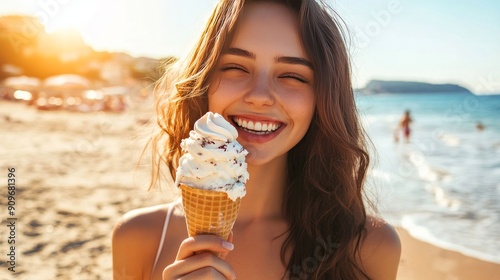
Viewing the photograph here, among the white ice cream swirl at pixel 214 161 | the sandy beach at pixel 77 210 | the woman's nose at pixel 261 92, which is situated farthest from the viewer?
the sandy beach at pixel 77 210

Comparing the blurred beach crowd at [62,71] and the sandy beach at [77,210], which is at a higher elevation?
the sandy beach at [77,210]

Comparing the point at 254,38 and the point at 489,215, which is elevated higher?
the point at 254,38

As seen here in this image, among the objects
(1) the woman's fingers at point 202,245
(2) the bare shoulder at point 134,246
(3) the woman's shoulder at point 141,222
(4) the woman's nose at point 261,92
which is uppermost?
(4) the woman's nose at point 261,92

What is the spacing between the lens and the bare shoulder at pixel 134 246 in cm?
251

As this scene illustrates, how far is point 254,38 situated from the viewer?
2277mm

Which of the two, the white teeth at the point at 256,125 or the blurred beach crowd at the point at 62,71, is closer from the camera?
the white teeth at the point at 256,125

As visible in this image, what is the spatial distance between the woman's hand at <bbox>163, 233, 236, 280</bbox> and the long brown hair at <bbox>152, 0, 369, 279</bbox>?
863 millimetres

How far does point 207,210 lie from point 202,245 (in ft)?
0.74

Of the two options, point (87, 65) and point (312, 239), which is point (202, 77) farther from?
point (87, 65)

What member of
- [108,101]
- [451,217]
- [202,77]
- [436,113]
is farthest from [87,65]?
[202,77]

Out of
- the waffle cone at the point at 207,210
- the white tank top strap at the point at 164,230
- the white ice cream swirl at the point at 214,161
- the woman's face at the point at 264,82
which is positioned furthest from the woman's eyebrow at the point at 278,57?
the white tank top strap at the point at 164,230

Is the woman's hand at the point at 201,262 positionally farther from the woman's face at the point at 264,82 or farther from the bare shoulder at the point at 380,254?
the bare shoulder at the point at 380,254

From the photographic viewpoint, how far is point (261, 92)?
2191 mm

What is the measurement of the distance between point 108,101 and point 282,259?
91.6 feet
